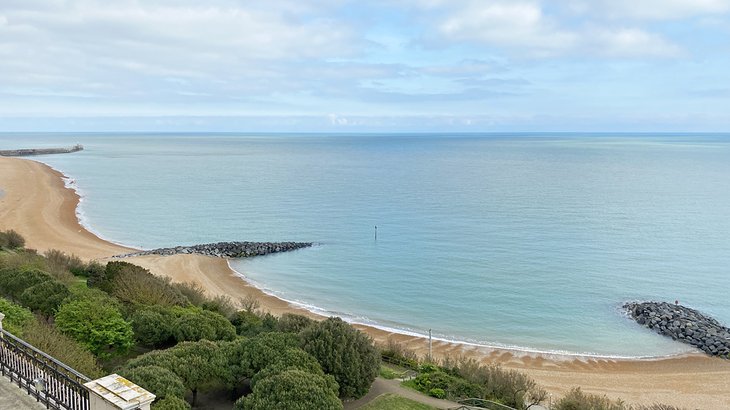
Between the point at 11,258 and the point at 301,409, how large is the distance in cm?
2448

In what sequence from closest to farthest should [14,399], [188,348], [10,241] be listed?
[14,399], [188,348], [10,241]

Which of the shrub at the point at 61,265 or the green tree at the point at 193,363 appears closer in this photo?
the green tree at the point at 193,363

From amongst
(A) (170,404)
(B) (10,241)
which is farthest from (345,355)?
(B) (10,241)

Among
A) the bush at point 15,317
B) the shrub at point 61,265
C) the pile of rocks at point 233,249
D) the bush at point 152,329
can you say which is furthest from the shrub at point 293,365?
the pile of rocks at point 233,249

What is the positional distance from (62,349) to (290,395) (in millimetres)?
6773

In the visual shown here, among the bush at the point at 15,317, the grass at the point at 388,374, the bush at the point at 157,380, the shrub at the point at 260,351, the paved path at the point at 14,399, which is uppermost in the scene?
the paved path at the point at 14,399

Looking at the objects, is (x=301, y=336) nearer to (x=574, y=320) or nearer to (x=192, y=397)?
(x=192, y=397)

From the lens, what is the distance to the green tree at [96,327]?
58.1 ft

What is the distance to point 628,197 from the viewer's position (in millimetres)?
82812

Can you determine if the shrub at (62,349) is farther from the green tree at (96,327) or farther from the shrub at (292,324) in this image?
the shrub at (292,324)

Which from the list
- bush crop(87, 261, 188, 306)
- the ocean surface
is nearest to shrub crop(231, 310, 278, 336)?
bush crop(87, 261, 188, 306)

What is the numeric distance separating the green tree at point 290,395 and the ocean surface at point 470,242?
730 inches

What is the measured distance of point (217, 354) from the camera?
1636 cm

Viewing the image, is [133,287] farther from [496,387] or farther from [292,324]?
[496,387]
